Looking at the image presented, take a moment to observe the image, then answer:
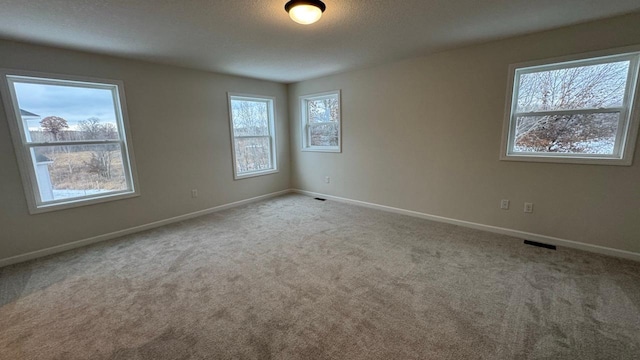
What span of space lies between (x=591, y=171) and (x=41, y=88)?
6.06 metres

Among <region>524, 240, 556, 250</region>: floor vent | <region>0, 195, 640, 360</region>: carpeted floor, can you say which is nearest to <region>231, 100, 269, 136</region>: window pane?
<region>0, 195, 640, 360</region>: carpeted floor

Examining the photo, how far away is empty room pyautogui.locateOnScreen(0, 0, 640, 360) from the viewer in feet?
5.88

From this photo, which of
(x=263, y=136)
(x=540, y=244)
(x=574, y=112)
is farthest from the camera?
(x=263, y=136)

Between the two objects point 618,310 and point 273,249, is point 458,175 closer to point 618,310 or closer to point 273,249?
point 618,310

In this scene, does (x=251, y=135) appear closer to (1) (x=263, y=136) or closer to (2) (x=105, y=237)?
(1) (x=263, y=136)

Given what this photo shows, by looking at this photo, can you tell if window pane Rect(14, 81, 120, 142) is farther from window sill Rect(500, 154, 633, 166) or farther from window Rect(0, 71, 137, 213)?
window sill Rect(500, 154, 633, 166)

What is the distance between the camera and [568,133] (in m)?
2.81

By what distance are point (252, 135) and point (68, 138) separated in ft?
8.55

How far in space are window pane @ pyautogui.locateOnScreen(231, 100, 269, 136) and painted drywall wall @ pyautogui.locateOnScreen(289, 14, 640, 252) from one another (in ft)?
3.81

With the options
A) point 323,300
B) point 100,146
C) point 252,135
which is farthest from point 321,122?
point 323,300

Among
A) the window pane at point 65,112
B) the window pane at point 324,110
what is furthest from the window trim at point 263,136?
Answer: the window pane at point 65,112

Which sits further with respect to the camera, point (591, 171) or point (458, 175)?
point (458, 175)

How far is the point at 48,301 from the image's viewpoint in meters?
2.12

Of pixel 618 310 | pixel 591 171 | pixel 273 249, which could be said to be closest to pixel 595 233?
pixel 591 171
